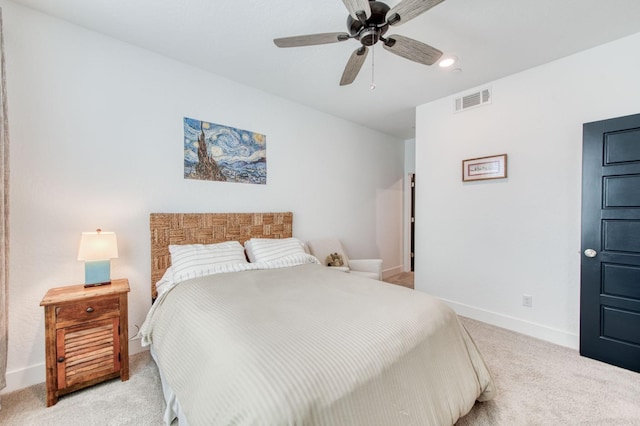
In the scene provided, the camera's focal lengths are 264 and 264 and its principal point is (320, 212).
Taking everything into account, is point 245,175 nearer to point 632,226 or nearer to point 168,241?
point 168,241

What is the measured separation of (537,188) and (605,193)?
1.71 feet

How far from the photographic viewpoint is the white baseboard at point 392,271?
189 inches

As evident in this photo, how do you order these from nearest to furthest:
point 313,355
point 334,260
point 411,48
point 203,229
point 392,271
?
1. point 313,355
2. point 411,48
3. point 203,229
4. point 334,260
5. point 392,271

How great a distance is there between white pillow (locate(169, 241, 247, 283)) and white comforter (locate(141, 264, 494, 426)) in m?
0.22

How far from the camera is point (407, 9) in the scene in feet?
4.67

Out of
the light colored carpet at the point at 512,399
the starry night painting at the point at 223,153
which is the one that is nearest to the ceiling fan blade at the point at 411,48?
the starry night painting at the point at 223,153

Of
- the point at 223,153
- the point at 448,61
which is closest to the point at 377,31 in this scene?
the point at 448,61

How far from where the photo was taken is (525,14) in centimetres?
193

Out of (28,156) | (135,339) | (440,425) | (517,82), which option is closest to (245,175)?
(28,156)

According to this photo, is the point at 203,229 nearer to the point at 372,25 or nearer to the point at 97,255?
the point at 97,255

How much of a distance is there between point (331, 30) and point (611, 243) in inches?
114

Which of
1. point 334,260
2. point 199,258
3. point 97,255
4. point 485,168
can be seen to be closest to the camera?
point 97,255

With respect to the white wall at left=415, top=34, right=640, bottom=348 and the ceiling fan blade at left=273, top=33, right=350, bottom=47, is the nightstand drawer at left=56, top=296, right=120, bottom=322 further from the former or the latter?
the white wall at left=415, top=34, right=640, bottom=348

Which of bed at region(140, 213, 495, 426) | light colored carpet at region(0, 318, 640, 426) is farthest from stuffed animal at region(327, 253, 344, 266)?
light colored carpet at region(0, 318, 640, 426)
